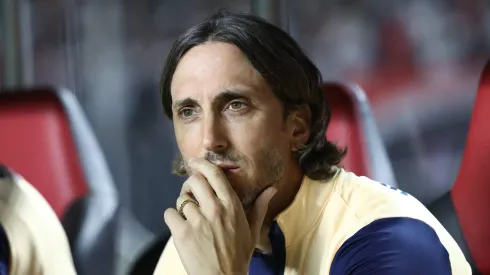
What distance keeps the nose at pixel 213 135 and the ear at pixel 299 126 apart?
112mm

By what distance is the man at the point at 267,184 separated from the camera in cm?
70

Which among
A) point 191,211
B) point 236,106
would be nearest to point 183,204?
point 191,211

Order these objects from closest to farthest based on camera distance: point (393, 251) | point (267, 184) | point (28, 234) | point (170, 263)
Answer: point (393, 251)
point (267, 184)
point (170, 263)
point (28, 234)

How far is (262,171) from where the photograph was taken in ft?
2.59

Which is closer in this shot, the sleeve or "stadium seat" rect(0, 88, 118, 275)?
the sleeve

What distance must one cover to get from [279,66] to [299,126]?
9 centimetres

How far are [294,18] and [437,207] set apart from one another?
0.35 meters

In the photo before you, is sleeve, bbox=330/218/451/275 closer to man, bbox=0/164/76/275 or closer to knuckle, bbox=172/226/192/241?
knuckle, bbox=172/226/192/241

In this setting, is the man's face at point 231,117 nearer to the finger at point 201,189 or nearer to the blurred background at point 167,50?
the finger at point 201,189

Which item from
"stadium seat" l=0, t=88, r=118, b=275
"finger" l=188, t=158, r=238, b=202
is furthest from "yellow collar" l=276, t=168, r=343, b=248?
"stadium seat" l=0, t=88, r=118, b=275

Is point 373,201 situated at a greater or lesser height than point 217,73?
lesser

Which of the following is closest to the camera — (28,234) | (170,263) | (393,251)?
(393,251)

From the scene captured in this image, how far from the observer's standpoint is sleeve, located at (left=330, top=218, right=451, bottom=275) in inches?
26.8

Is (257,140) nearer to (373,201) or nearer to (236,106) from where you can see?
(236,106)
